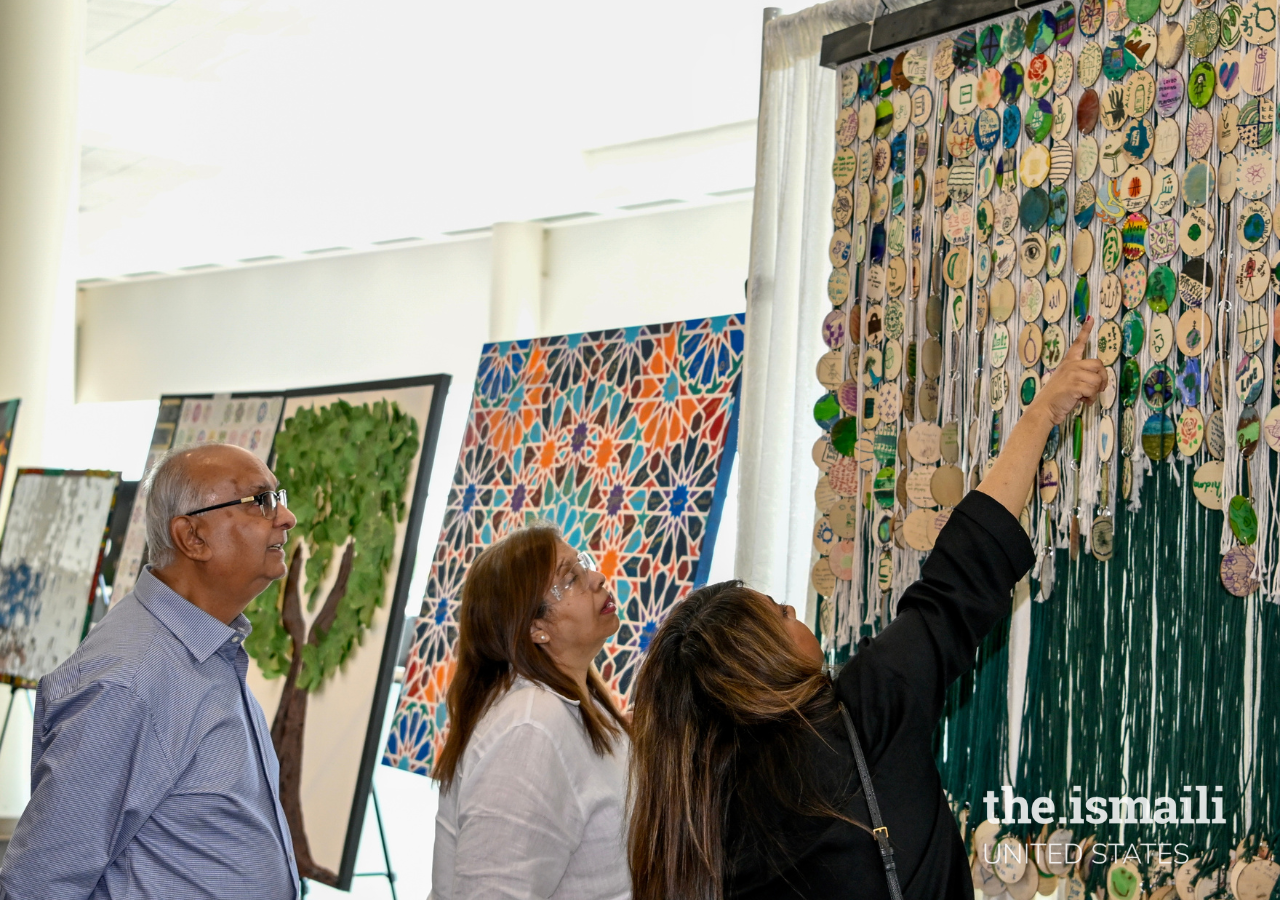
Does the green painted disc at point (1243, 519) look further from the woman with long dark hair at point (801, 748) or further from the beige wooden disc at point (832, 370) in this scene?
the beige wooden disc at point (832, 370)

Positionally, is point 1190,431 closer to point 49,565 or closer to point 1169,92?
point 1169,92

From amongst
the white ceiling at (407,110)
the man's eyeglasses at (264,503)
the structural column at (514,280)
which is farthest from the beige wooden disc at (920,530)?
the structural column at (514,280)

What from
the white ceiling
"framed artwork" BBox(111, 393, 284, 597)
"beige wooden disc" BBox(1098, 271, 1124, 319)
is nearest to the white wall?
the white ceiling

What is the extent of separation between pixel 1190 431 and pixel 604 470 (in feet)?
5.70

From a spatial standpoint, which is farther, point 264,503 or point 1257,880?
point 264,503

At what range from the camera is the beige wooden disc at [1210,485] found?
1.68 metres

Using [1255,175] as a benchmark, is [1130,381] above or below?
below

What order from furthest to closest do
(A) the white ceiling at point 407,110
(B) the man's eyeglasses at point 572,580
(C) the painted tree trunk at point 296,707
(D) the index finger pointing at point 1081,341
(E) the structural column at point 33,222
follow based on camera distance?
(A) the white ceiling at point 407,110 → (E) the structural column at point 33,222 → (C) the painted tree trunk at point 296,707 → (B) the man's eyeglasses at point 572,580 → (D) the index finger pointing at point 1081,341

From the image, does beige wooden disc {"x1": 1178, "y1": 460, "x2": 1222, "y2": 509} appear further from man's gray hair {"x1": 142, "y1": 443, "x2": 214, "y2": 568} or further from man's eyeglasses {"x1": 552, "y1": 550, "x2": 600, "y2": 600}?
man's gray hair {"x1": 142, "y1": 443, "x2": 214, "y2": 568}

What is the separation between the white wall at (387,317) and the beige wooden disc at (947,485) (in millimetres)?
4420

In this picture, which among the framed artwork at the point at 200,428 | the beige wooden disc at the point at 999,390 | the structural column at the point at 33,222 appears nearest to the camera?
the beige wooden disc at the point at 999,390

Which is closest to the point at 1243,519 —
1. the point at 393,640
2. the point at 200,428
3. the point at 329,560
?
the point at 393,640

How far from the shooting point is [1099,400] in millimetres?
1808

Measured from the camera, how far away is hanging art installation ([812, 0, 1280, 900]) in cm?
168
